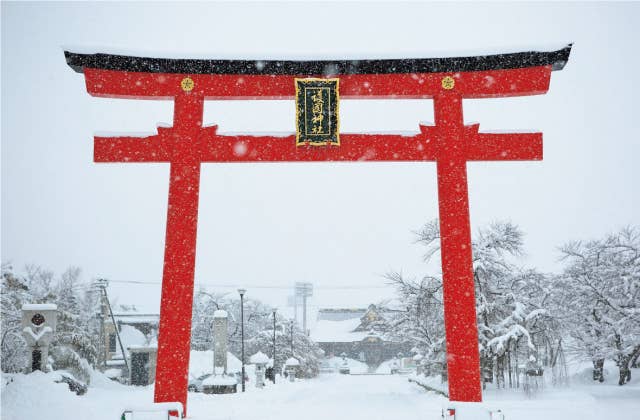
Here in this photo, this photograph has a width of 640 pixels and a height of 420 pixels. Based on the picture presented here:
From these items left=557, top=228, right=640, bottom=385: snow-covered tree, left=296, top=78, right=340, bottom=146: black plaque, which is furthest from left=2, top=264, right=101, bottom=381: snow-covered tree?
left=557, top=228, right=640, bottom=385: snow-covered tree

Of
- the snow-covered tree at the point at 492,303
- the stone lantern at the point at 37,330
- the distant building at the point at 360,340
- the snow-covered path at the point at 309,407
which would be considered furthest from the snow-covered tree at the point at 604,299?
the distant building at the point at 360,340

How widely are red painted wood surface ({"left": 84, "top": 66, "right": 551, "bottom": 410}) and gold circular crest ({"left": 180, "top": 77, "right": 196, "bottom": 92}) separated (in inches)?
2.6

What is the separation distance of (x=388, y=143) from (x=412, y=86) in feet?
3.62

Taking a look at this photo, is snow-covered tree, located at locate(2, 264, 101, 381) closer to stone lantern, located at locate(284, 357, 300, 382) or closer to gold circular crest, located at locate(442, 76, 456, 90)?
stone lantern, located at locate(284, 357, 300, 382)

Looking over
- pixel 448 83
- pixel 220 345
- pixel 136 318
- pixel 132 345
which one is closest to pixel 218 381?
pixel 220 345

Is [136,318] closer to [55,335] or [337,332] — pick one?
[55,335]

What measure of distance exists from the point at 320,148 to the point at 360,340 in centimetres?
4364

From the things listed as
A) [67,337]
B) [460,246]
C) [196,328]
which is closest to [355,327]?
[196,328]

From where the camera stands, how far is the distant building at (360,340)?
4784cm

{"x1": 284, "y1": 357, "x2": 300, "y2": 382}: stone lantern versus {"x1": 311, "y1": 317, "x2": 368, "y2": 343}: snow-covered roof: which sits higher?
{"x1": 311, "y1": 317, "x2": 368, "y2": 343}: snow-covered roof

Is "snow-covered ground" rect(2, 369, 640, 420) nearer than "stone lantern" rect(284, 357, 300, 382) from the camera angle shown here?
Yes

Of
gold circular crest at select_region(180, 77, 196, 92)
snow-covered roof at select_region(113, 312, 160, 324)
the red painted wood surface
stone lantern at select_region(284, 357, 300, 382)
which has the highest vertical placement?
gold circular crest at select_region(180, 77, 196, 92)

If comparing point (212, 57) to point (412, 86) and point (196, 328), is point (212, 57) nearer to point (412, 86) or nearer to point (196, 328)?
point (412, 86)

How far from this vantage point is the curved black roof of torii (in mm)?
8594
